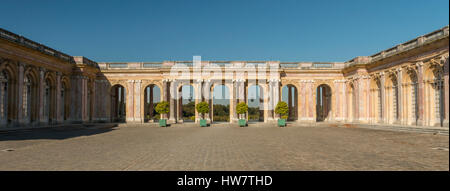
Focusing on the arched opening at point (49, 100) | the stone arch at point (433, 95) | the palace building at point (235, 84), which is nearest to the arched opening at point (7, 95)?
the palace building at point (235, 84)

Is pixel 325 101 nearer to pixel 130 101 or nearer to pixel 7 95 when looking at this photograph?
pixel 130 101

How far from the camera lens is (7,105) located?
2408cm

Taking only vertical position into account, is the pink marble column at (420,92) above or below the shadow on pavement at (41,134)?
above

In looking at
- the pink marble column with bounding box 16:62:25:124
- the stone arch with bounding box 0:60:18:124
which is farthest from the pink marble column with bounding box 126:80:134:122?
the stone arch with bounding box 0:60:18:124

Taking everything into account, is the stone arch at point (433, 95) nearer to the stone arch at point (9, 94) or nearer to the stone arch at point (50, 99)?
the stone arch at point (9, 94)

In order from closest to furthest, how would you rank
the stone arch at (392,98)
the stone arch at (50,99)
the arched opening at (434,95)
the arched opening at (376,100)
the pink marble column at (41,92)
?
the arched opening at (434,95) < the pink marble column at (41,92) < the stone arch at (392,98) < the stone arch at (50,99) < the arched opening at (376,100)

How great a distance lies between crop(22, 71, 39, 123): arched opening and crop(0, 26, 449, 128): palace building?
0.08 metres

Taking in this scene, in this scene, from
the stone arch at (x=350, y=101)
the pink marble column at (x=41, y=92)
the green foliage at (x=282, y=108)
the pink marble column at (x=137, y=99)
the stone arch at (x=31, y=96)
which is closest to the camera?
the stone arch at (x=31, y=96)

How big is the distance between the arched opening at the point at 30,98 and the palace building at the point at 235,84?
78mm

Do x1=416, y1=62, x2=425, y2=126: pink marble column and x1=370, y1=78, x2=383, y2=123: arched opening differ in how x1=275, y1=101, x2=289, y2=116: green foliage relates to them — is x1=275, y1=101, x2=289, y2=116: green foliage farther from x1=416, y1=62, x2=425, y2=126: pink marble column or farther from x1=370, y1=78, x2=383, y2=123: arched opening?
x1=416, y1=62, x2=425, y2=126: pink marble column

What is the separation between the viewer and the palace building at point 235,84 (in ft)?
78.9
